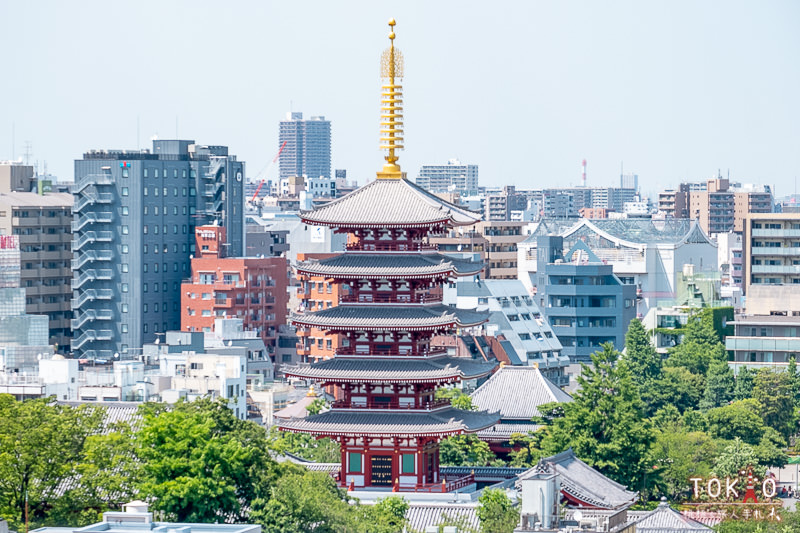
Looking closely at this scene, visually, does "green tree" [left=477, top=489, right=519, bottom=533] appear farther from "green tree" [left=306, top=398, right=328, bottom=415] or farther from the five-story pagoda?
"green tree" [left=306, top=398, right=328, bottom=415]

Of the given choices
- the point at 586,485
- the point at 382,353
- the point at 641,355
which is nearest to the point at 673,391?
the point at 641,355

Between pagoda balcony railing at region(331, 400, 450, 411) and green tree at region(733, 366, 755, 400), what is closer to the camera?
pagoda balcony railing at region(331, 400, 450, 411)

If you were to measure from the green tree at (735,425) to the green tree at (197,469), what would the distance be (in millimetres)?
58886

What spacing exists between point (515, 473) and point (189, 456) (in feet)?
91.0

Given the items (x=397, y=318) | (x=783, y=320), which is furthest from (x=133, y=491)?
(x=783, y=320)

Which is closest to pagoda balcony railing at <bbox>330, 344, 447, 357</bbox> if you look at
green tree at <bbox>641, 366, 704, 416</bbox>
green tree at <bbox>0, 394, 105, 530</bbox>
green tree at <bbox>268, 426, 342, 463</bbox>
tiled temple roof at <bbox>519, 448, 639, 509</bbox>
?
green tree at <bbox>268, 426, 342, 463</bbox>

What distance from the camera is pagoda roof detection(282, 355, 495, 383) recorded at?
11125 centimetres

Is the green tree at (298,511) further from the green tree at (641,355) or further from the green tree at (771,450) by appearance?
the green tree at (641,355)

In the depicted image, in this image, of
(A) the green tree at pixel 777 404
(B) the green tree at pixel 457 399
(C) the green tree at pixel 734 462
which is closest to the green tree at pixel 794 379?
(A) the green tree at pixel 777 404

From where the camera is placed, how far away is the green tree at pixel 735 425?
498ft

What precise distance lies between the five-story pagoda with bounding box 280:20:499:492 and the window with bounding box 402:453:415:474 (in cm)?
6

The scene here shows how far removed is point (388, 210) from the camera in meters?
115

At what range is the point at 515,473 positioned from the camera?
11969 cm

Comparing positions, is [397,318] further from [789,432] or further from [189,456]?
[789,432]
